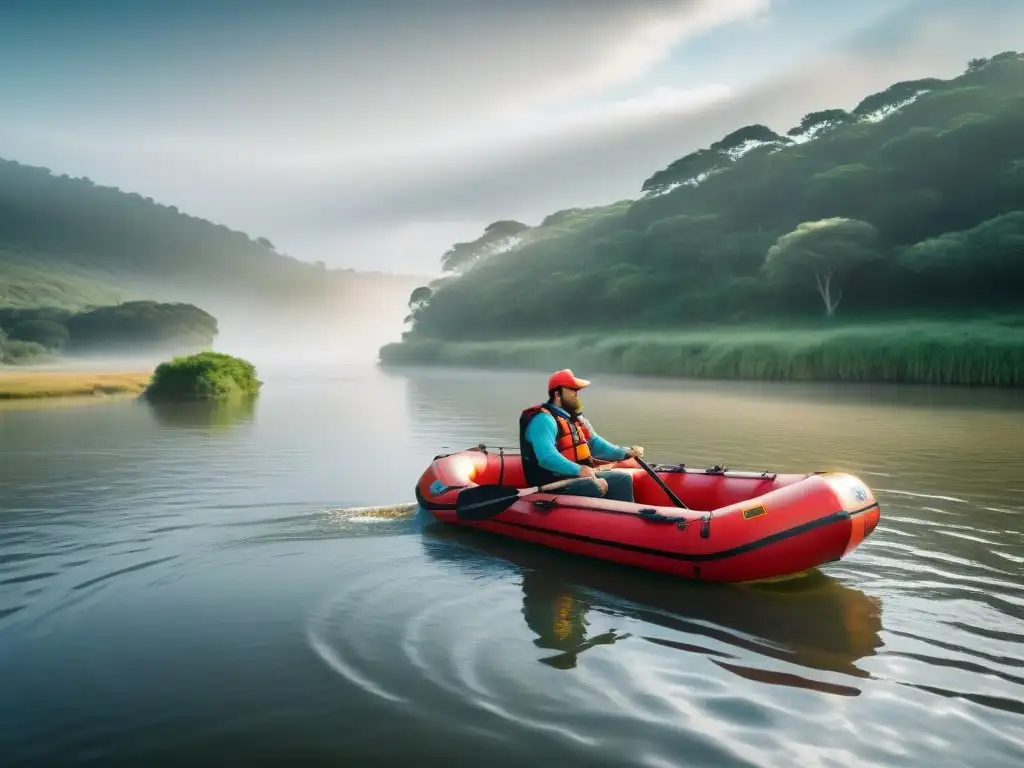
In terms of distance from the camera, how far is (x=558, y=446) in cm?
861

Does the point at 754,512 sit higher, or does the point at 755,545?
the point at 754,512

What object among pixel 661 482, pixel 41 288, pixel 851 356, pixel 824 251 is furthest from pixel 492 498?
pixel 41 288

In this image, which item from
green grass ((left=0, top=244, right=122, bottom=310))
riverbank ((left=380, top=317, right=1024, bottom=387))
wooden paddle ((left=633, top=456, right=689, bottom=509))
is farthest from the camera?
green grass ((left=0, top=244, right=122, bottom=310))

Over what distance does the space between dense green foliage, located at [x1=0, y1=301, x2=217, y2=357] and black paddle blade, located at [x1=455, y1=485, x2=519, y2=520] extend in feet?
286

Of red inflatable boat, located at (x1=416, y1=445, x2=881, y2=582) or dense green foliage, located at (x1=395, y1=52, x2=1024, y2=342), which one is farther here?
dense green foliage, located at (x1=395, y1=52, x2=1024, y2=342)

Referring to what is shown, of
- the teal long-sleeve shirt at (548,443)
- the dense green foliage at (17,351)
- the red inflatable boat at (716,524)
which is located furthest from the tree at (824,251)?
the dense green foliage at (17,351)

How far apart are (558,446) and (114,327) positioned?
9739cm

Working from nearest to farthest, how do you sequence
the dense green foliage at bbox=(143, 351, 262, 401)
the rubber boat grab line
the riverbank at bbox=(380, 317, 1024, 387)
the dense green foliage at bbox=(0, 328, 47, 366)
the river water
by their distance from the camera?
the river water, the rubber boat grab line, the dense green foliage at bbox=(143, 351, 262, 401), the riverbank at bbox=(380, 317, 1024, 387), the dense green foliage at bbox=(0, 328, 47, 366)

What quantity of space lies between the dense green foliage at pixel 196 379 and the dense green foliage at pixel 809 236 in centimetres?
3601

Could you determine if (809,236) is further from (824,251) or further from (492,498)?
(492,498)

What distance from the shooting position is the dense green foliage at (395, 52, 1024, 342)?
51.6 meters

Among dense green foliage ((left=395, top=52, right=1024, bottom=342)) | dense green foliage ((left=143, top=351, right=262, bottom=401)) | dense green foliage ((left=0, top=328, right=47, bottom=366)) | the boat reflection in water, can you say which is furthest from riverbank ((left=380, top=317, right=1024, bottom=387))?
dense green foliage ((left=0, top=328, right=47, bottom=366))

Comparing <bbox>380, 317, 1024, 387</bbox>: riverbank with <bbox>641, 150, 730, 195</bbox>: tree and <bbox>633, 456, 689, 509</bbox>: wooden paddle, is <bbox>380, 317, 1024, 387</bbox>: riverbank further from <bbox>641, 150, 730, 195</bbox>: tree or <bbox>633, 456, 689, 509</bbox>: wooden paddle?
<bbox>641, 150, 730, 195</bbox>: tree

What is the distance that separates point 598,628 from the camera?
5902 millimetres
